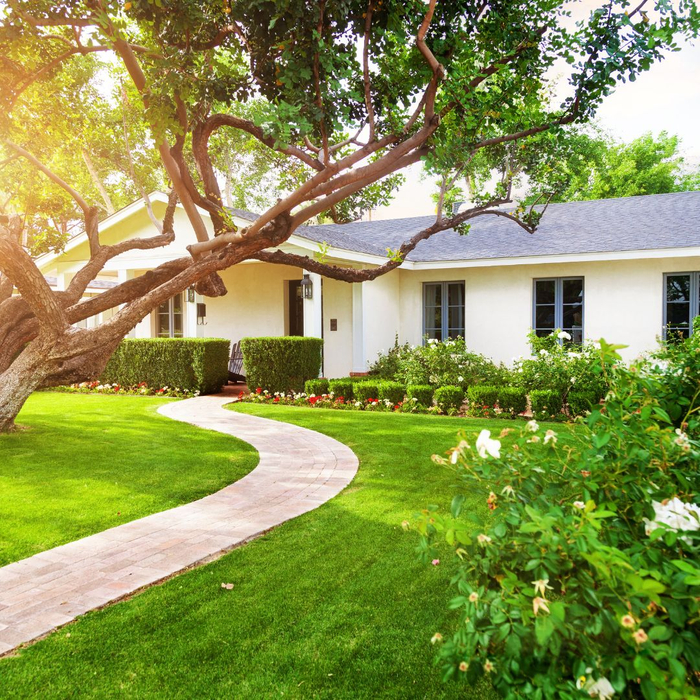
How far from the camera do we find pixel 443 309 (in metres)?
15.2

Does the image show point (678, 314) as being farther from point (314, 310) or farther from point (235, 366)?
point (235, 366)

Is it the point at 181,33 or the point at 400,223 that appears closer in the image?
the point at 181,33

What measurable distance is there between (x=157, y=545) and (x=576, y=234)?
1287 centimetres

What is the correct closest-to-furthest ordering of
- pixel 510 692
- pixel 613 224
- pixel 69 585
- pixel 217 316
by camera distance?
pixel 510 692 → pixel 69 585 → pixel 613 224 → pixel 217 316

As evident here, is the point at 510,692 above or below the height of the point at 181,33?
below

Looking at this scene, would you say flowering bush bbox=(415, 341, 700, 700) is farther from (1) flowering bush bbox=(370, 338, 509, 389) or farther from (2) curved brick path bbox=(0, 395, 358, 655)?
(1) flowering bush bbox=(370, 338, 509, 389)

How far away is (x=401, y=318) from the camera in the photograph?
51.8ft

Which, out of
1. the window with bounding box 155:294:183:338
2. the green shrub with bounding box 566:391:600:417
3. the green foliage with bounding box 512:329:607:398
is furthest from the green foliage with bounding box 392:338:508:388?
the window with bounding box 155:294:183:338

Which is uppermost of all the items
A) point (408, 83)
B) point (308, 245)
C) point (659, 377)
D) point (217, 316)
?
point (408, 83)

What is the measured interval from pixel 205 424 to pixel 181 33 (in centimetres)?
Result: 577

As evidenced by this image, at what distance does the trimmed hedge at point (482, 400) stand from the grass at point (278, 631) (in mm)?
5657

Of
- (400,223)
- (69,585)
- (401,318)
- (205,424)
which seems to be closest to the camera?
(69,585)

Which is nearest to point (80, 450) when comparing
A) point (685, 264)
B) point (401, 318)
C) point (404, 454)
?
point (404, 454)

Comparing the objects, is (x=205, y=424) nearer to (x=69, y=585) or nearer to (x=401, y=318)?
(x=69, y=585)
